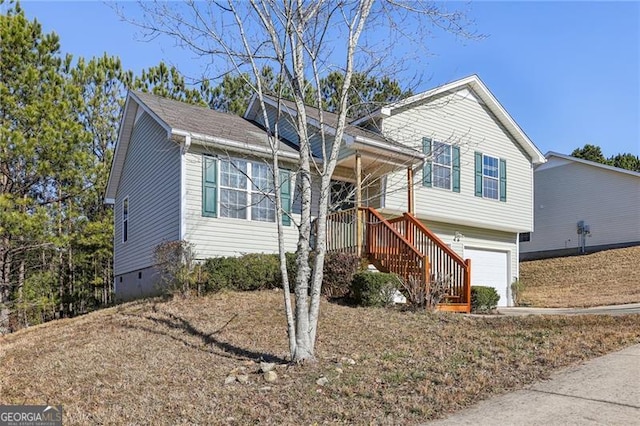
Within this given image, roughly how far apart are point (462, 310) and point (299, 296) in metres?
5.31

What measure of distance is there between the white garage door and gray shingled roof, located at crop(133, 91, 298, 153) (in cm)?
723

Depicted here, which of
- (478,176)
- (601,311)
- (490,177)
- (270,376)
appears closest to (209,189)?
(270,376)

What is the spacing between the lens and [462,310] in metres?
11.0

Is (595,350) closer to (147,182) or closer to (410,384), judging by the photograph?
(410,384)

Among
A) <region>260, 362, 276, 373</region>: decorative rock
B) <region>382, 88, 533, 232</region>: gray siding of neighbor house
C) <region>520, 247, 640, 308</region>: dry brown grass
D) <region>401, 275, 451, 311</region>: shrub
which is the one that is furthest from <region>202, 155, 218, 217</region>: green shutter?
<region>520, 247, 640, 308</region>: dry brown grass

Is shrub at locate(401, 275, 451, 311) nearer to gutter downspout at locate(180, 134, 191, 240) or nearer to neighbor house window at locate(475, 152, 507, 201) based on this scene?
gutter downspout at locate(180, 134, 191, 240)

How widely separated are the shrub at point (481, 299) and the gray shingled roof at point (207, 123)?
5525 mm

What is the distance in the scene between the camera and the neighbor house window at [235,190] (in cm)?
1227

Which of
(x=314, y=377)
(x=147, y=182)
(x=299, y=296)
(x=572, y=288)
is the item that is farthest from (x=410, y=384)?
(x=572, y=288)

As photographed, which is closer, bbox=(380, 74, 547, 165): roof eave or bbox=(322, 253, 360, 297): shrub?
bbox=(322, 253, 360, 297): shrub

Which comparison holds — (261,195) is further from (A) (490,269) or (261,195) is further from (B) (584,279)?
(B) (584,279)

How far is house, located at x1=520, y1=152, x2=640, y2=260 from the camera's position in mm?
23078

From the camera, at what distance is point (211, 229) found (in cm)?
1228

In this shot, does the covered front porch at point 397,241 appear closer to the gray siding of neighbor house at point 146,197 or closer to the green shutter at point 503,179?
the gray siding of neighbor house at point 146,197
